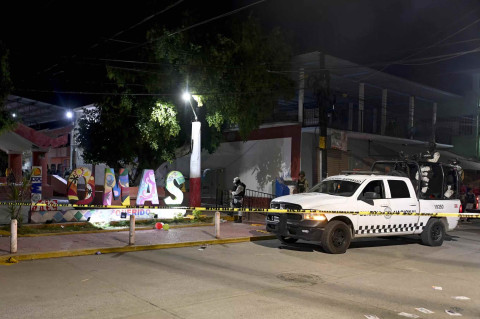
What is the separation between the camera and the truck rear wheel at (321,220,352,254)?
10406mm

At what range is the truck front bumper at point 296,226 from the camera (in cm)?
1037

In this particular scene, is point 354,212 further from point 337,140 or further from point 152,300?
point 337,140

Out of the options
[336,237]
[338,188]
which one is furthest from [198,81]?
[336,237]

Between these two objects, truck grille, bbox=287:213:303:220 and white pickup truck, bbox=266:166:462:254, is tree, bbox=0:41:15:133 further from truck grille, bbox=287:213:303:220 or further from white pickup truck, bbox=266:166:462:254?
truck grille, bbox=287:213:303:220

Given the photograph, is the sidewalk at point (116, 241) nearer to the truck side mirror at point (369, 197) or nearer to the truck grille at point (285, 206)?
the truck grille at point (285, 206)

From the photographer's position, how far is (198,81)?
16.4m

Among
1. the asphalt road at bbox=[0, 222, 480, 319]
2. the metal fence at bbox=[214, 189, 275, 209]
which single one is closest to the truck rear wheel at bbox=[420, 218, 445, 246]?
the asphalt road at bbox=[0, 222, 480, 319]

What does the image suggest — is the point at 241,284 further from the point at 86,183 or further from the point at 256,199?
the point at 256,199

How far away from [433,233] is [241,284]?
25.0 ft

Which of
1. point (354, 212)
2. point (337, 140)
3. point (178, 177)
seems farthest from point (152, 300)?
point (337, 140)

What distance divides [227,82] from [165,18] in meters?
3.53

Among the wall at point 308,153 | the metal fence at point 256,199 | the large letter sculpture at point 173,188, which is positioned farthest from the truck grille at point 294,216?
the metal fence at point 256,199

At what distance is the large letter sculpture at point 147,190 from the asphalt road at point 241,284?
519cm

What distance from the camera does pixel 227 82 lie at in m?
17.3
